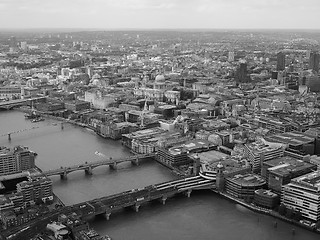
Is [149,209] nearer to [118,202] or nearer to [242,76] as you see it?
[118,202]

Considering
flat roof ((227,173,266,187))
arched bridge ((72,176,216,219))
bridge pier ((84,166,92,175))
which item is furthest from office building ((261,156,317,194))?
bridge pier ((84,166,92,175))

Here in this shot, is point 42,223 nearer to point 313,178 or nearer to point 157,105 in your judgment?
point 313,178

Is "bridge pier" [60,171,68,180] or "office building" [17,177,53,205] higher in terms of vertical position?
"office building" [17,177,53,205]

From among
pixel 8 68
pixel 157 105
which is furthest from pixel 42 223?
pixel 8 68

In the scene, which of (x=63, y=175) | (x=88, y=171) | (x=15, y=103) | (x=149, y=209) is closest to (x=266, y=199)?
(x=149, y=209)

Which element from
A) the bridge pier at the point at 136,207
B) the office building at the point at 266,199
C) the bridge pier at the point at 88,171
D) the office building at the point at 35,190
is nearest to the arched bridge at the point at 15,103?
the bridge pier at the point at 88,171

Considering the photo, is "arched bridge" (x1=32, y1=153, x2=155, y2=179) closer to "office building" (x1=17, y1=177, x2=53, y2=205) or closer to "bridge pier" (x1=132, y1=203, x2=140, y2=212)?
"office building" (x1=17, y1=177, x2=53, y2=205)
